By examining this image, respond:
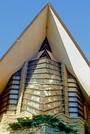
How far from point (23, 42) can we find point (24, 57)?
3.09 feet

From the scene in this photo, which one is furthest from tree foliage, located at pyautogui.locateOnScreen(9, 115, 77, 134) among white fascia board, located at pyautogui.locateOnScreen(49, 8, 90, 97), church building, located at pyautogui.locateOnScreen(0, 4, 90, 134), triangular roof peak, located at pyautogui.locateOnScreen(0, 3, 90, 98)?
triangular roof peak, located at pyautogui.locateOnScreen(0, 3, 90, 98)

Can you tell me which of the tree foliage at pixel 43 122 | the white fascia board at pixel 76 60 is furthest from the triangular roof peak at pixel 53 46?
the tree foliage at pixel 43 122

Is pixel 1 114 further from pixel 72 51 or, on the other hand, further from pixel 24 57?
pixel 72 51

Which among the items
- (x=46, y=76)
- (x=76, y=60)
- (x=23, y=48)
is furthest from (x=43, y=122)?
(x=23, y=48)

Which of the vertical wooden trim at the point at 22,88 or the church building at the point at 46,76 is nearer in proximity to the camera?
the church building at the point at 46,76

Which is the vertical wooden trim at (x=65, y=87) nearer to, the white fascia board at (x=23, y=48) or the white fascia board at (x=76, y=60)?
the white fascia board at (x=76, y=60)

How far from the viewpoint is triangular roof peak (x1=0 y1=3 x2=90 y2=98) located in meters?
15.7

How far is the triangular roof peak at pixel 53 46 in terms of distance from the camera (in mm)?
15719

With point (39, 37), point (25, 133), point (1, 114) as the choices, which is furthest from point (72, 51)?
point (25, 133)

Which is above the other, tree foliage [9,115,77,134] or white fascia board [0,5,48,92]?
white fascia board [0,5,48,92]

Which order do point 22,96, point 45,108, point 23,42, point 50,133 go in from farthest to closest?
point 23,42 < point 22,96 < point 45,108 < point 50,133

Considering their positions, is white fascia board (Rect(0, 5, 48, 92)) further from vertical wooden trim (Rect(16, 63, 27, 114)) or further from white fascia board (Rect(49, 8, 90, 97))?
white fascia board (Rect(49, 8, 90, 97))

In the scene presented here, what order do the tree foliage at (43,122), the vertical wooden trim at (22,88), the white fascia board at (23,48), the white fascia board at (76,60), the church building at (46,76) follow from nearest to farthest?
1. the tree foliage at (43,122)
2. the church building at (46,76)
3. the vertical wooden trim at (22,88)
4. the white fascia board at (76,60)
5. the white fascia board at (23,48)

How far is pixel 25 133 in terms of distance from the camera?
37.1 feet
